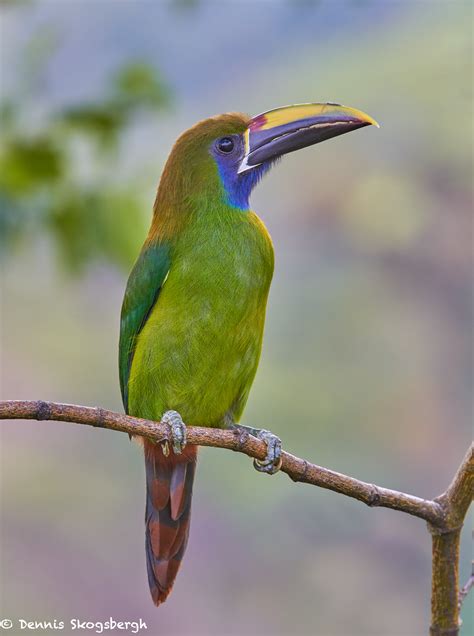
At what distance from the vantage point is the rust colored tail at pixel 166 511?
2.74 metres

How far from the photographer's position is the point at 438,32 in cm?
628

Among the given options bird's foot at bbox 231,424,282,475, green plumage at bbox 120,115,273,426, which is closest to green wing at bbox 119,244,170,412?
green plumage at bbox 120,115,273,426

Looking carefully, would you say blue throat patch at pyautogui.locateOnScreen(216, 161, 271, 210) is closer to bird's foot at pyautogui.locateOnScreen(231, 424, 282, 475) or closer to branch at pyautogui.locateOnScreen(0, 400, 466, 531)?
bird's foot at pyautogui.locateOnScreen(231, 424, 282, 475)

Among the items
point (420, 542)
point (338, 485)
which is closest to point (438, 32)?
point (420, 542)

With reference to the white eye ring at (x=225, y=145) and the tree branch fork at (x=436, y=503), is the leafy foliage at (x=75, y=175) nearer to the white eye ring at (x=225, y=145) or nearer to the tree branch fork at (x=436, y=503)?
the white eye ring at (x=225, y=145)

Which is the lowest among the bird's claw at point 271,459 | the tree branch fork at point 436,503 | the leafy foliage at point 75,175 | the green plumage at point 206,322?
the tree branch fork at point 436,503

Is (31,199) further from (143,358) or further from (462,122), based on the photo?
(462,122)

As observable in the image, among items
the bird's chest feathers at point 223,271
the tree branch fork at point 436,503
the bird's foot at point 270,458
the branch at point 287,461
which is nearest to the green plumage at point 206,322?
the bird's chest feathers at point 223,271

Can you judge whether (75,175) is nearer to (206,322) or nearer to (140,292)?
(140,292)

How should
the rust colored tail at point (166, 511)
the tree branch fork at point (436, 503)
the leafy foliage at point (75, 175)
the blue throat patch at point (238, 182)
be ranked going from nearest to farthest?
the tree branch fork at point (436, 503)
the leafy foliage at point (75, 175)
the rust colored tail at point (166, 511)
the blue throat patch at point (238, 182)

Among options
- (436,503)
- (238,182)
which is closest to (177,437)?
(436,503)

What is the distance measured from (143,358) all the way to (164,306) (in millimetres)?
164

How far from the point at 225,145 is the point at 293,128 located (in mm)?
218

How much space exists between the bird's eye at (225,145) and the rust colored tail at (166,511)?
2.92 ft
